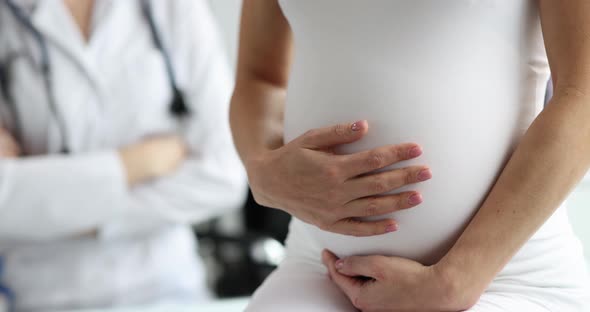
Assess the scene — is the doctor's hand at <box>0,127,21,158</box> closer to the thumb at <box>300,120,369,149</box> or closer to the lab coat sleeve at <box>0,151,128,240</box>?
the lab coat sleeve at <box>0,151,128,240</box>

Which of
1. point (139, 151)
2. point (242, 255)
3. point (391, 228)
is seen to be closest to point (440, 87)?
point (391, 228)

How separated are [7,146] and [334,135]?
103 cm

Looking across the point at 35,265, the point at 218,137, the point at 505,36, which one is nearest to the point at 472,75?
the point at 505,36

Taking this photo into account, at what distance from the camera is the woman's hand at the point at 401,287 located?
2.18 ft

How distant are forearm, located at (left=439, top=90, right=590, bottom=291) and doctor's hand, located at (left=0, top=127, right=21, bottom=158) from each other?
1.12m

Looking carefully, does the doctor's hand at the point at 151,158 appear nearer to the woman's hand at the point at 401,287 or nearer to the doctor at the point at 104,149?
the doctor at the point at 104,149

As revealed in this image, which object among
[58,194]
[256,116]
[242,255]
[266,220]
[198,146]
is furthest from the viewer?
[266,220]

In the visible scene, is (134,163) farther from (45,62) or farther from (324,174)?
(324,174)

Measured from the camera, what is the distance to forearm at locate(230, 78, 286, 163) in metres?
A: 0.85

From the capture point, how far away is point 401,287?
0.69 metres

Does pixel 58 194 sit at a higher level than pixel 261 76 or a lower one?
lower

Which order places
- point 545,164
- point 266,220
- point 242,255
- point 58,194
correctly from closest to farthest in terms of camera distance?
1. point 545,164
2. point 58,194
3. point 242,255
4. point 266,220

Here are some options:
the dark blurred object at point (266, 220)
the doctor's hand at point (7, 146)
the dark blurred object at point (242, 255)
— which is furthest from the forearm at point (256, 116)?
the dark blurred object at point (266, 220)

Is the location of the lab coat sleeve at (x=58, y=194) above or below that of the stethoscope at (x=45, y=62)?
below
